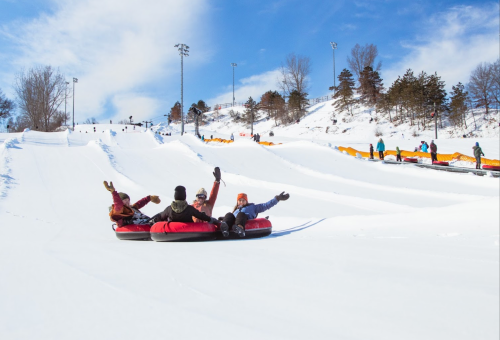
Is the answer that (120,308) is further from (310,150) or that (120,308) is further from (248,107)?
(248,107)

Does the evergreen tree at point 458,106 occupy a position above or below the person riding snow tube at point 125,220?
above

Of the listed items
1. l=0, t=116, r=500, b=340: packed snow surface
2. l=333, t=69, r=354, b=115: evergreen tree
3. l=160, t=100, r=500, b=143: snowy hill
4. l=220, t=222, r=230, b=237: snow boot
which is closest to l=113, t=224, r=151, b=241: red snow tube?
l=0, t=116, r=500, b=340: packed snow surface

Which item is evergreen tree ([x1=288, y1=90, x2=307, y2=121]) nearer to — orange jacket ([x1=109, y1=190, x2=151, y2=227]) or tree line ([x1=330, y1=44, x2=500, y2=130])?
tree line ([x1=330, y1=44, x2=500, y2=130])

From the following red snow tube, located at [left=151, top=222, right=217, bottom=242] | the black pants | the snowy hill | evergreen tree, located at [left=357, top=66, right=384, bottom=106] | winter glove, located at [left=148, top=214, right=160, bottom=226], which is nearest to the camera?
red snow tube, located at [left=151, top=222, right=217, bottom=242]

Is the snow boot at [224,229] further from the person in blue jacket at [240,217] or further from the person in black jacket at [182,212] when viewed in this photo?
the person in black jacket at [182,212]

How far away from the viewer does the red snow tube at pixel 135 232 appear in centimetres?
584

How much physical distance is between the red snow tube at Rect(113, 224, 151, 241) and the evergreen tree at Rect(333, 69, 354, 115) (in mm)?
49603

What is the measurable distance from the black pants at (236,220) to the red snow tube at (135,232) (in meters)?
1.41

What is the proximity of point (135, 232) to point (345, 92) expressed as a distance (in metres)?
50.4

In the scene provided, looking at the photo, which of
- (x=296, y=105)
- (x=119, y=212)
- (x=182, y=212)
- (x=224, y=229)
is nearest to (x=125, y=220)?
(x=119, y=212)

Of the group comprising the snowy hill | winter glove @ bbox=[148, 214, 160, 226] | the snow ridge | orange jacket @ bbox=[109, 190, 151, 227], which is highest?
the snowy hill

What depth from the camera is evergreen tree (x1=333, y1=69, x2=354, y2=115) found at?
51.6 metres

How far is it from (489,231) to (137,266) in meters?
3.69

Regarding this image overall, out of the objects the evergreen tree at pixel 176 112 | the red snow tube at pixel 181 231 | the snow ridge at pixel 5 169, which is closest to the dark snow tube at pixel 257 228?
the red snow tube at pixel 181 231
